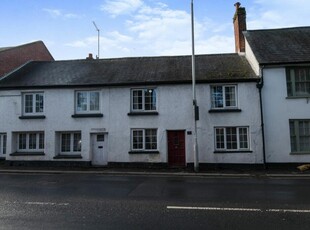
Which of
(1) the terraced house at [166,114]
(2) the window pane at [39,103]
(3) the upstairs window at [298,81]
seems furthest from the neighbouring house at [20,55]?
(3) the upstairs window at [298,81]

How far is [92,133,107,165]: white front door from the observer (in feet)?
61.6

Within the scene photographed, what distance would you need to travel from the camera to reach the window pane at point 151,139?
721 inches

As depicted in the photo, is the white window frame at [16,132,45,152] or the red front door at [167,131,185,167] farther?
the white window frame at [16,132,45,152]

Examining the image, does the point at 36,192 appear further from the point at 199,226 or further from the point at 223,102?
the point at 223,102

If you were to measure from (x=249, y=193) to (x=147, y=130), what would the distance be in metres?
9.34

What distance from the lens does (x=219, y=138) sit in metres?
17.9

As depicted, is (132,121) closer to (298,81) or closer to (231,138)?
(231,138)

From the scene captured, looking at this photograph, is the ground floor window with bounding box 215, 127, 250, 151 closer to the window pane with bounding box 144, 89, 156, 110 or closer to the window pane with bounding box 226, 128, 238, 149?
the window pane with bounding box 226, 128, 238, 149

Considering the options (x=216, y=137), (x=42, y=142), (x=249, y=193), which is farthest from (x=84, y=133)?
(x=249, y=193)

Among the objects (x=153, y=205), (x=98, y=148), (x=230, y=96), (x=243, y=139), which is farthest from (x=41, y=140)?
(x=153, y=205)

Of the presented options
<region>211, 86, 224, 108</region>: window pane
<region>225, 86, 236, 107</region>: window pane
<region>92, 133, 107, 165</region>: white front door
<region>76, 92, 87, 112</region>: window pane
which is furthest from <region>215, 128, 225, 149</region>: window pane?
<region>76, 92, 87, 112</region>: window pane

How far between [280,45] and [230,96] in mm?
5304

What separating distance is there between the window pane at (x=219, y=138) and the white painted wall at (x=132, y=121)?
344 mm

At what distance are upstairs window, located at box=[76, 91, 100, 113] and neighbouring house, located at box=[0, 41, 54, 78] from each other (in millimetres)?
8840
